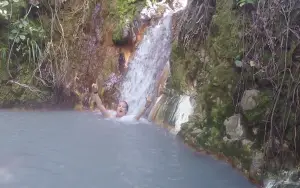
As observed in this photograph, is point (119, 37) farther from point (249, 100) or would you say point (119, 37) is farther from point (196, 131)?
point (249, 100)

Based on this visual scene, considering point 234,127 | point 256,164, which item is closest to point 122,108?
point 234,127

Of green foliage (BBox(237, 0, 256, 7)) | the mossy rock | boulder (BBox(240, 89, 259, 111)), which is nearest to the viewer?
boulder (BBox(240, 89, 259, 111))

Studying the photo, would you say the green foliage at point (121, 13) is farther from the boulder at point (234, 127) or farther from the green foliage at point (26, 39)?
the boulder at point (234, 127)

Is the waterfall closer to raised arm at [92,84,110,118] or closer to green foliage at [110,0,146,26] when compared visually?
green foliage at [110,0,146,26]

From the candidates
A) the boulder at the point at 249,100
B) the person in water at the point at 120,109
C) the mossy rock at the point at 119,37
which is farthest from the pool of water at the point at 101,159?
the mossy rock at the point at 119,37

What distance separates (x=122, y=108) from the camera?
6.78 m

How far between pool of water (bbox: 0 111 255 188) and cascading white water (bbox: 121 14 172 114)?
1065mm

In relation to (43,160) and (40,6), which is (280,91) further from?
(40,6)

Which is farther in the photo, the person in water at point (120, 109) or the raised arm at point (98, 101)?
the raised arm at point (98, 101)

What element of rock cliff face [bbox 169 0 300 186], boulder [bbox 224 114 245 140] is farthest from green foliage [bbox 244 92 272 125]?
boulder [bbox 224 114 245 140]

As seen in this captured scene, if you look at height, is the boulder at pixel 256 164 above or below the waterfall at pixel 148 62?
below

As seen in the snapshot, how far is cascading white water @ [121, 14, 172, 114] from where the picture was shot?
23.7ft

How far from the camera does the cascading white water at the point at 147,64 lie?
722 cm

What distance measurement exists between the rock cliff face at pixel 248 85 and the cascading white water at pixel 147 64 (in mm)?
1786
